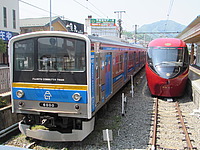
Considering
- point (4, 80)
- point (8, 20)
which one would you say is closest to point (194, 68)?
point (4, 80)

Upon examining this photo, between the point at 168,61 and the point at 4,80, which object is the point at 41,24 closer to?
the point at 4,80

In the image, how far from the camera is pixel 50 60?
5277 mm

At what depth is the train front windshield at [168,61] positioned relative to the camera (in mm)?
9547

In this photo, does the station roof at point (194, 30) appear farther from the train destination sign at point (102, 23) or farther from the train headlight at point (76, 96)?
the train destination sign at point (102, 23)

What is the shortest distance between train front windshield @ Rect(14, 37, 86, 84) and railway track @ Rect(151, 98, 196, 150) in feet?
8.76

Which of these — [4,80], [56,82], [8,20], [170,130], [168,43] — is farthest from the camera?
[8,20]

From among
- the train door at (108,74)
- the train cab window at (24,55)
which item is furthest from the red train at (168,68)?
the train cab window at (24,55)

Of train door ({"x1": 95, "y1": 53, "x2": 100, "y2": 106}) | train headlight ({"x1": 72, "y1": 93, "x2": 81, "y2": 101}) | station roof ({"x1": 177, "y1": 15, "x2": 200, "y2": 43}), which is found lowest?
train headlight ({"x1": 72, "y1": 93, "x2": 81, "y2": 101})

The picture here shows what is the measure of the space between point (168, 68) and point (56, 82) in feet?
19.7

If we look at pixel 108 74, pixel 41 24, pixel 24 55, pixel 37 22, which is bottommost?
pixel 108 74

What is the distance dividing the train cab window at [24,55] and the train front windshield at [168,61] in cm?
606

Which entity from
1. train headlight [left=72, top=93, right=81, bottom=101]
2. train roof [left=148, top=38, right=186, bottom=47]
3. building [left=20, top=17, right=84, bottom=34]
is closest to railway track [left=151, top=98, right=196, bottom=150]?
train headlight [left=72, top=93, right=81, bottom=101]

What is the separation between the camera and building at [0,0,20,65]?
76.5 feet

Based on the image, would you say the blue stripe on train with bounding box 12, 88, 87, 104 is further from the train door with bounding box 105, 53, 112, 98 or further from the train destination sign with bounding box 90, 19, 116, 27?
the train destination sign with bounding box 90, 19, 116, 27
